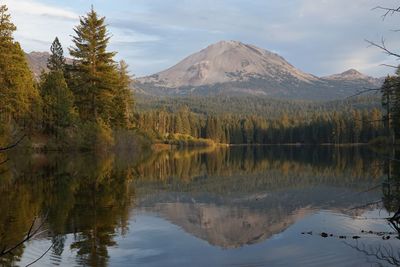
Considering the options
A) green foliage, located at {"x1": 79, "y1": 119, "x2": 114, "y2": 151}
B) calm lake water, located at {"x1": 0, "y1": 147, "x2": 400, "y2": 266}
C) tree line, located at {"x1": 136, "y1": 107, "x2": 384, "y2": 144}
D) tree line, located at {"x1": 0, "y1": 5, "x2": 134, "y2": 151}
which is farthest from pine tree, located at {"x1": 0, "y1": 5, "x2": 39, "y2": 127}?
tree line, located at {"x1": 136, "y1": 107, "x2": 384, "y2": 144}

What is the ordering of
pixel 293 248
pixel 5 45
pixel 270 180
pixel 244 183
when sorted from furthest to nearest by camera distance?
pixel 5 45 < pixel 270 180 < pixel 244 183 < pixel 293 248

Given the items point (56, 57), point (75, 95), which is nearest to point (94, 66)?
point (75, 95)

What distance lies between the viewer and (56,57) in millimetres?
64812

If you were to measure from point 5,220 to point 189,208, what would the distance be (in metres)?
7.37

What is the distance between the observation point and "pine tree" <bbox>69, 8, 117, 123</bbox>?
5338 cm

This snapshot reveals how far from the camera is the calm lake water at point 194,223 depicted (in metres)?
10.9

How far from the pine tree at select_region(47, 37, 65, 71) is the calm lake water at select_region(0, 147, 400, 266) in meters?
39.4

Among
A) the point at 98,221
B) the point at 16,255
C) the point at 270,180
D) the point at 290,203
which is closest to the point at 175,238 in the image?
the point at 98,221

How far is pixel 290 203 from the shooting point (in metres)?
20.1

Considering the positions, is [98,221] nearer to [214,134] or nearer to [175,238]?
[175,238]

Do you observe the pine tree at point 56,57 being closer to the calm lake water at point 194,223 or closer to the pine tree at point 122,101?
the pine tree at point 122,101

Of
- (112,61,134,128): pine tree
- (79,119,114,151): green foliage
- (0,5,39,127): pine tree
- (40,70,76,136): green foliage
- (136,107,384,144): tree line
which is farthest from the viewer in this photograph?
(136,107,384,144): tree line

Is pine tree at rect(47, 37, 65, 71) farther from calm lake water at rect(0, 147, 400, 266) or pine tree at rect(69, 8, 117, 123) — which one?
calm lake water at rect(0, 147, 400, 266)

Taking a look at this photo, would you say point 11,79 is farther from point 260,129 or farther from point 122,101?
point 260,129
